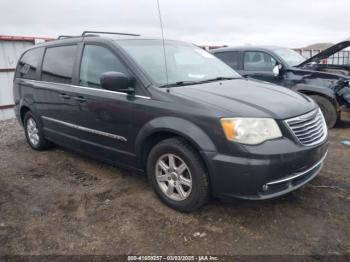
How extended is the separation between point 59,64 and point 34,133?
4.74 ft

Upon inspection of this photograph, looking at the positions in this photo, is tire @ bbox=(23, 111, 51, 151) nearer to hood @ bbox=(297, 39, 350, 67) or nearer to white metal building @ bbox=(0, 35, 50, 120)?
white metal building @ bbox=(0, 35, 50, 120)

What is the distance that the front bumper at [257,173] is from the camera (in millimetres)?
2875

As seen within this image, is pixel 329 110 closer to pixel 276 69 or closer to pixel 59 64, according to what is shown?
pixel 276 69

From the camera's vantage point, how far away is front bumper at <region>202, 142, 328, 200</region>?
288cm

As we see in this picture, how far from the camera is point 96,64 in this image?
4.12 m

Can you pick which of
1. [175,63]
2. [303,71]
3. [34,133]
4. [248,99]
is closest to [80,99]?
[175,63]

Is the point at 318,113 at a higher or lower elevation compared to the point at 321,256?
higher

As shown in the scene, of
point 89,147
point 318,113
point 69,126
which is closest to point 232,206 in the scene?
point 318,113

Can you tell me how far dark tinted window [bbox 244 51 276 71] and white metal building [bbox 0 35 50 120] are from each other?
5.37 m

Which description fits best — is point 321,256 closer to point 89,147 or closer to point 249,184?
point 249,184

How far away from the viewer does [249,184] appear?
2.92 m

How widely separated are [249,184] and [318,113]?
4.25 feet

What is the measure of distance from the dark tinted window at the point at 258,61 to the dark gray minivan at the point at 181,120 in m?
3.27

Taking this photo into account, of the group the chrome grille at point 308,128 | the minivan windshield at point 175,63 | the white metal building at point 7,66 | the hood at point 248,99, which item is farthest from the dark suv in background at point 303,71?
the white metal building at point 7,66
